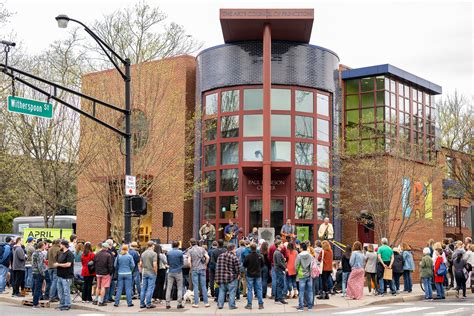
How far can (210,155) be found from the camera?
110 ft

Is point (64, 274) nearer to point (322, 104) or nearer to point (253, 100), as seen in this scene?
point (253, 100)

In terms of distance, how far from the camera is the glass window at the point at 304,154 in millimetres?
32344

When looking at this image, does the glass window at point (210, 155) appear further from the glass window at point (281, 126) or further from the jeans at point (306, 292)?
the jeans at point (306, 292)

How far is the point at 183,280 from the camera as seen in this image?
19297 mm

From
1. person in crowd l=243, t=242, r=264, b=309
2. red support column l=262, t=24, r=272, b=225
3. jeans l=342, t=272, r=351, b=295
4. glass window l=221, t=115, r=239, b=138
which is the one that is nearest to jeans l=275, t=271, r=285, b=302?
person in crowd l=243, t=242, r=264, b=309

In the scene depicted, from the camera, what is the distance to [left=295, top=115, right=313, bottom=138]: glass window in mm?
32500

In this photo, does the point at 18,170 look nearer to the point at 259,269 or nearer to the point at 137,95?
the point at 137,95

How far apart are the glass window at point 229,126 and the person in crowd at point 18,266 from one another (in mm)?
14129

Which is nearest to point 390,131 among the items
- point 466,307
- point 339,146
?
point 339,146

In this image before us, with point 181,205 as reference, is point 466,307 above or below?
below

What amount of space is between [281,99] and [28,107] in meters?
16.7

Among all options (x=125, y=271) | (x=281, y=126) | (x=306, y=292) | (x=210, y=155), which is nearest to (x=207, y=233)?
(x=210, y=155)

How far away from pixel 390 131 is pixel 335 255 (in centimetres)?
717

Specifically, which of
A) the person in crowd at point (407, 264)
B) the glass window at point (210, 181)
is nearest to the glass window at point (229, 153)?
the glass window at point (210, 181)
